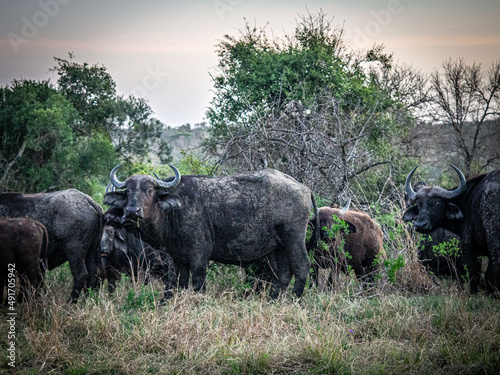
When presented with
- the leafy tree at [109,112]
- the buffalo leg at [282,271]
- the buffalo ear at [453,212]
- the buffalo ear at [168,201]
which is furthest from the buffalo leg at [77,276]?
the leafy tree at [109,112]

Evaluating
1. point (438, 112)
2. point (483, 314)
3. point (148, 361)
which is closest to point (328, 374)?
point (148, 361)

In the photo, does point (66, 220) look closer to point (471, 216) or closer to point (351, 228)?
point (351, 228)

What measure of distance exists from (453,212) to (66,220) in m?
6.17

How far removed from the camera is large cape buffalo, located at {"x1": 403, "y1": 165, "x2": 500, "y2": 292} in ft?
22.2

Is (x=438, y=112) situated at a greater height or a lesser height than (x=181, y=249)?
greater

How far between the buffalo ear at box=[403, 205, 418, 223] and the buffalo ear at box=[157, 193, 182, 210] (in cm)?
374

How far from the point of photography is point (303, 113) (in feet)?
35.2

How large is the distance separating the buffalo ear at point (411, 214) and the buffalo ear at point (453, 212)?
0.68 metres

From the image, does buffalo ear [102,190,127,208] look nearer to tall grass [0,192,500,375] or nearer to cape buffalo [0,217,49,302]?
cape buffalo [0,217,49,302]

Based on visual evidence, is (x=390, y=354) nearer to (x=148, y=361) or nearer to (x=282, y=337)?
(x=282, y=337)

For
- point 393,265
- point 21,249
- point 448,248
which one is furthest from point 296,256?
point 21,249

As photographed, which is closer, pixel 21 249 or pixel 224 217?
pixel 21 249

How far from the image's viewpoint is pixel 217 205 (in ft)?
25.7

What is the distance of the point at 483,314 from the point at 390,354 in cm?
153
